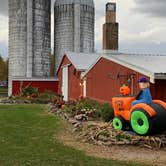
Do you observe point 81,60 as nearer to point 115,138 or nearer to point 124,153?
point 115,138

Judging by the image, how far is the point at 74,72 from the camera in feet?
88.4

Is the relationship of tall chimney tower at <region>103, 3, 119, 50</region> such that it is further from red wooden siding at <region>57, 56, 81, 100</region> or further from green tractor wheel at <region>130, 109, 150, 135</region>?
green tractor wheel at <region>130, 109, 150, 135</region>

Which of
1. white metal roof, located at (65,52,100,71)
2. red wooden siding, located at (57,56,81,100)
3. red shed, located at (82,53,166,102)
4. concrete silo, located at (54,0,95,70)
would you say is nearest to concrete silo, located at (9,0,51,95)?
concrete silo, located at (54,0,95,70)

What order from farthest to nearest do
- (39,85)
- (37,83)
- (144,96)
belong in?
(39,85), (37,83), (144,96)

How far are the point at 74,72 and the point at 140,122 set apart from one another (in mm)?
17316

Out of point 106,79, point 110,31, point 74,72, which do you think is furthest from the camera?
point 74,72

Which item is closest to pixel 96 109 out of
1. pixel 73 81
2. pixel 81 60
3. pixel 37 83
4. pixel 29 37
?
pixel 73 81

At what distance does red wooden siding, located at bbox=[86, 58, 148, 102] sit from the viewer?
16.6 meters

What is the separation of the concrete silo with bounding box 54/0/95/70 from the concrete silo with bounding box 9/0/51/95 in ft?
4.38

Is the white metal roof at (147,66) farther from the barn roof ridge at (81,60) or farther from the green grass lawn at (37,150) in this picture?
the barn roof ridge at (81,60)

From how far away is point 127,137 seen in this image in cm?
992

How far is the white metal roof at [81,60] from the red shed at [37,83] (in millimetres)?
7936

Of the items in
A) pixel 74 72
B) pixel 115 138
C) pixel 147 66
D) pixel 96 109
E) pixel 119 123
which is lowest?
pixel 115 138

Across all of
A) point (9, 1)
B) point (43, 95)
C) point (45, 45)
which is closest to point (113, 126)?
point (43, 95)
